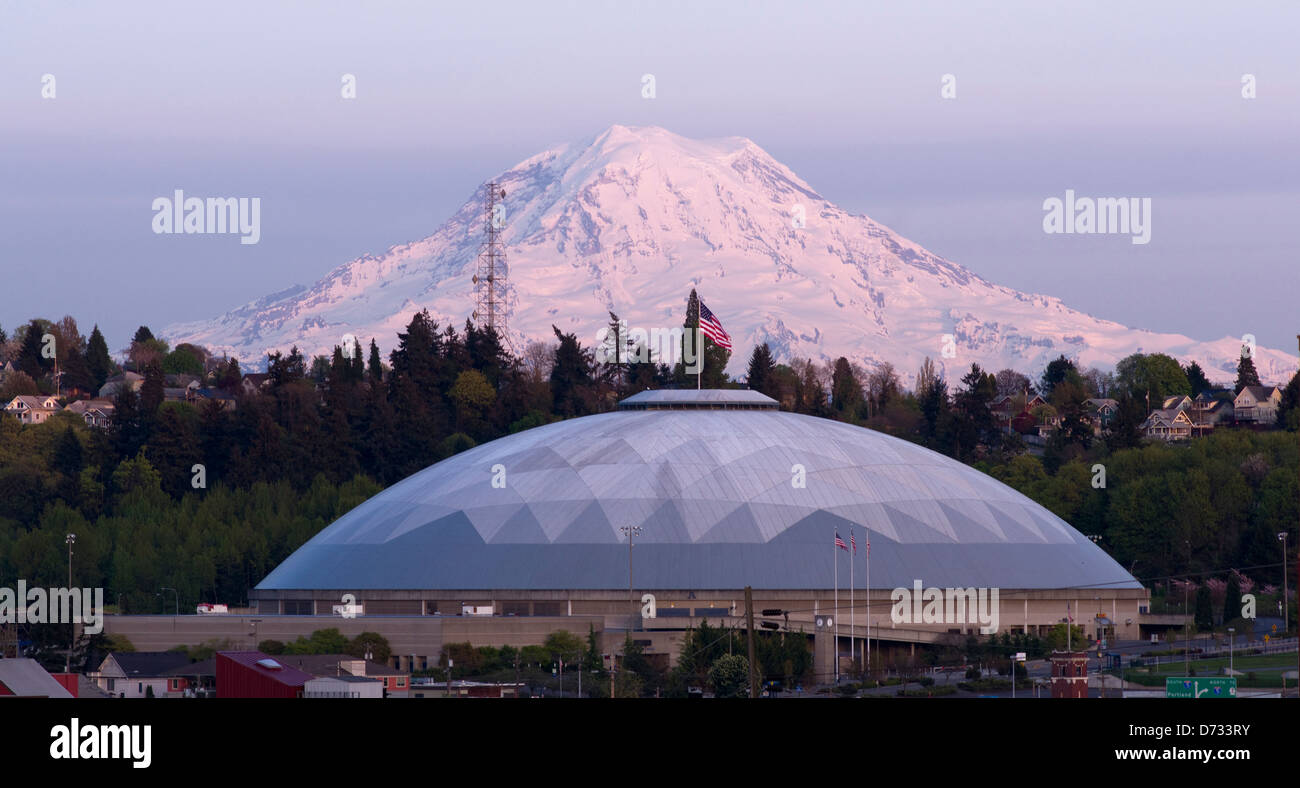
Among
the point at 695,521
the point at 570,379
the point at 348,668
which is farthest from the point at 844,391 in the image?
the point at 348,668

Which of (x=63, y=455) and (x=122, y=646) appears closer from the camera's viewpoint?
(x=122, y=646)

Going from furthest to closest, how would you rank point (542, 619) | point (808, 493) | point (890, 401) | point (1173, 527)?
point (890, 401), point (1173, 527), point (808, 493), point (542, 619)

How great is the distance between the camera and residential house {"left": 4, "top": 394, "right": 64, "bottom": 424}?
182750mm

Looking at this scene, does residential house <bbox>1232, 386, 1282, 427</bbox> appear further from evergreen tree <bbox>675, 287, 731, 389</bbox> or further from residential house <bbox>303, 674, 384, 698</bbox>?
residential house <bbox>303, 674, 384, 698</bbox>

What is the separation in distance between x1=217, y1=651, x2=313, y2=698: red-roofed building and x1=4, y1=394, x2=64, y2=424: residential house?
125 m

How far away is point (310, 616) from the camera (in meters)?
87.1

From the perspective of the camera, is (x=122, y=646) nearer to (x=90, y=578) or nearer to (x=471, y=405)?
(x=90, y=578)

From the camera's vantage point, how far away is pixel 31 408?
18600 centimetres

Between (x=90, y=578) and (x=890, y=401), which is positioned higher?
(x=890, y=401)

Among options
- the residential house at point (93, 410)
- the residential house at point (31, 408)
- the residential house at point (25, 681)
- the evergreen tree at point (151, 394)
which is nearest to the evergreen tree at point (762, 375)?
the evergreen tree at point (151, 394)

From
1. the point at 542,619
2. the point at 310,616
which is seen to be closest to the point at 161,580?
the point at 310,616

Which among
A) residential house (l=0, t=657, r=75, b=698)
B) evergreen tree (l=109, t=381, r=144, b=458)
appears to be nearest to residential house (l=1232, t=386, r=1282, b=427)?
evergreen tree (l=109, t=381, r=144, b=458)
